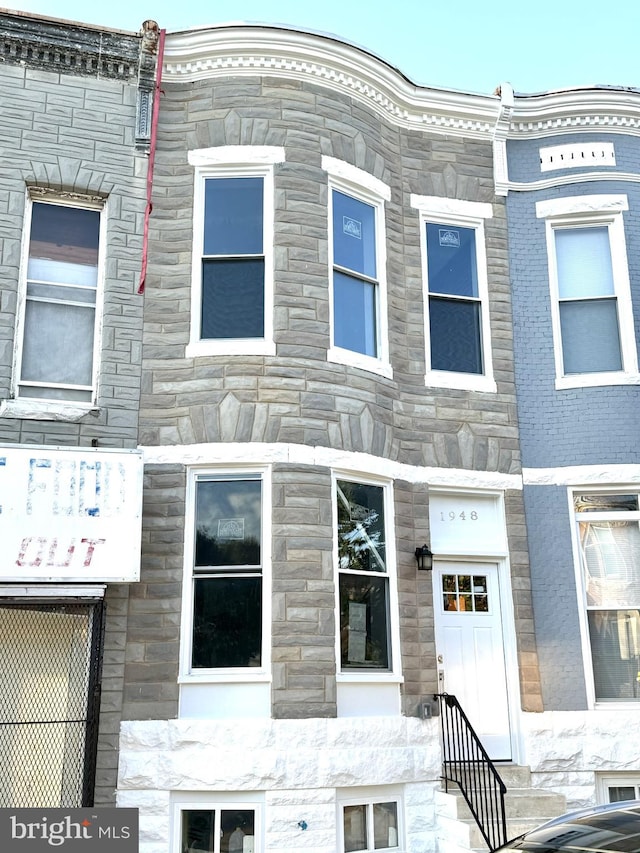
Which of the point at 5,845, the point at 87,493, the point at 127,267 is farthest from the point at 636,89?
the point at 5,845

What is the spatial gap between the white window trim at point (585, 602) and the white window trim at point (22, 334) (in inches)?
213

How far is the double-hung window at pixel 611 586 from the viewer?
401 inches

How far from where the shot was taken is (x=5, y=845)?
723 cm

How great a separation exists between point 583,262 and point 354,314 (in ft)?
10.4

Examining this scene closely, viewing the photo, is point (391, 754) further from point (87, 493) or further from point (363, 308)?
point (363, 308)

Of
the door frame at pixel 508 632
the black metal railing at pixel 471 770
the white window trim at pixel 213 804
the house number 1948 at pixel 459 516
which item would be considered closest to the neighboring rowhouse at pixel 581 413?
the door frame at pixel 508 632

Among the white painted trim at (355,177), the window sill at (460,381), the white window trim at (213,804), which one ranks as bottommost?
the white window trim at (213,804)

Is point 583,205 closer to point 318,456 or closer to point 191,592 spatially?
point 318,456

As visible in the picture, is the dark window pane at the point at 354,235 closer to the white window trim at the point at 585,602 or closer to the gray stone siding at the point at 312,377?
the gray stone siding at the point at 312,377

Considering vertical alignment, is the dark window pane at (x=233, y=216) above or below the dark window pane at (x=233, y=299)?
above

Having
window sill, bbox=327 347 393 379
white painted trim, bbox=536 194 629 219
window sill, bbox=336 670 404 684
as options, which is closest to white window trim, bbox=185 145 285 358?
window sill, bbox=327 347 393 379

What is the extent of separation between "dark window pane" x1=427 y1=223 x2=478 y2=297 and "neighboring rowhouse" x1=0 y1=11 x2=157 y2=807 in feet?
11.5

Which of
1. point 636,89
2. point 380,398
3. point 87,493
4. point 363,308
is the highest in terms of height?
point 636,89

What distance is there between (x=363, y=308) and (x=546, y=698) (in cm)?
466
